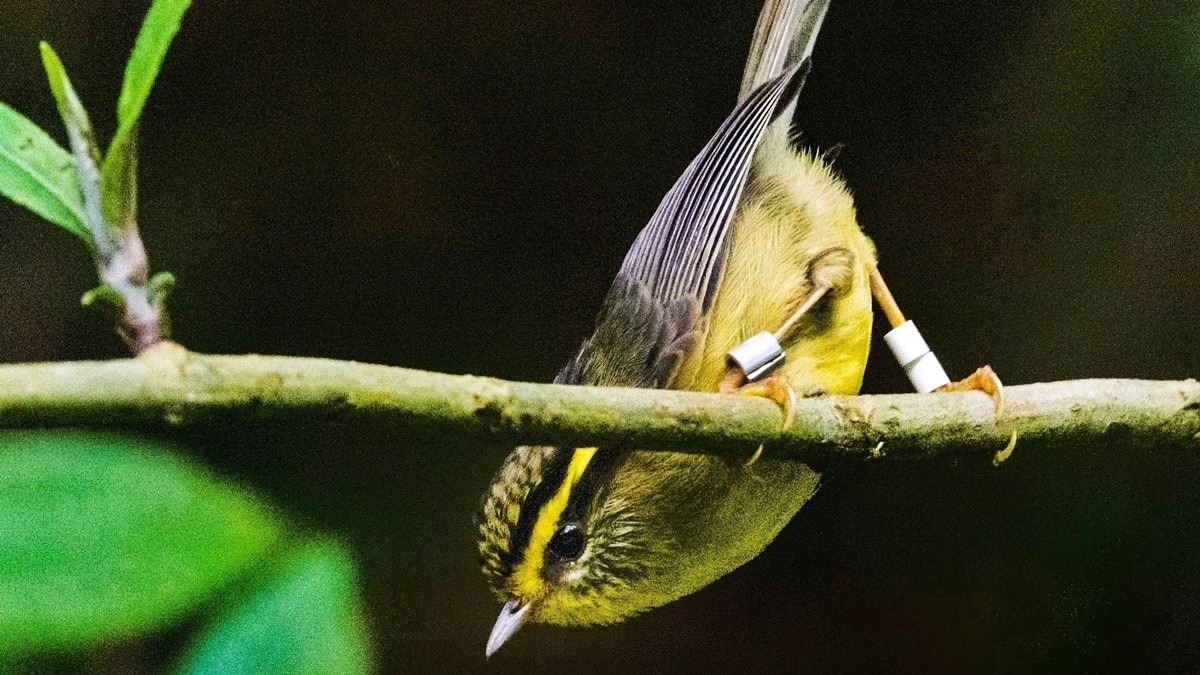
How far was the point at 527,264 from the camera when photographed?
1276 millimetres

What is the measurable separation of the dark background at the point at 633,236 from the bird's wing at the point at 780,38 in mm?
32

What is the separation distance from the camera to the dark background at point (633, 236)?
3.71ft

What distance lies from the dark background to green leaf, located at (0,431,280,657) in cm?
6

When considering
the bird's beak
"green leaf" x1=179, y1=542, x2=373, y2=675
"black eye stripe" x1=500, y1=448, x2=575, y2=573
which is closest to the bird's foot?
"black eye stripe" x1=500, y1=448, x2=575, y2=573

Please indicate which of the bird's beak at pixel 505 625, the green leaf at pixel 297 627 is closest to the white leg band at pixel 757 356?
the bird's beak at pixel 505 625

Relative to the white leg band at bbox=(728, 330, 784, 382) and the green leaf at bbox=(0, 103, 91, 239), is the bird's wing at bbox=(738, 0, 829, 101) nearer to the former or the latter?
the white leg band at bbox=(728, 330, 784, 382)

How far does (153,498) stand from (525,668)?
1.99 feet

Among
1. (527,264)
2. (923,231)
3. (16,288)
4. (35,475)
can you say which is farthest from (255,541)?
(923,231)

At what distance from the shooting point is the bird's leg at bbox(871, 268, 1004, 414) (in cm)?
A: 138

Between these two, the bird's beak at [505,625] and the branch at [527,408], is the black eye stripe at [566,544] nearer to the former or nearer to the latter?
the bird's beak at [505,625]

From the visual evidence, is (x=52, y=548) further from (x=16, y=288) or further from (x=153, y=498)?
(x=16, y=288)

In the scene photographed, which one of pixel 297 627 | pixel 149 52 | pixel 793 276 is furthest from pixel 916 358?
pixel 149 52

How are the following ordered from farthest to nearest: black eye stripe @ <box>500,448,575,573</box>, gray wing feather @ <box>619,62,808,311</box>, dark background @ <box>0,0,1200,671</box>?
1. gray wing feather @ <box>619,62,808,311</box>
2. black eye stripe @ <box>500,448,575,573</box>
3. dark background @ <box>0,0,1200,671</box>

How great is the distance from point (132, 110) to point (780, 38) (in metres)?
1.00
